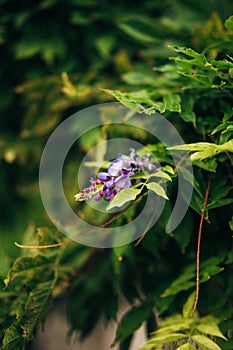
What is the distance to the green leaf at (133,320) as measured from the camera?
0.99 metres

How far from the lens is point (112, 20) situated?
1.38 meters

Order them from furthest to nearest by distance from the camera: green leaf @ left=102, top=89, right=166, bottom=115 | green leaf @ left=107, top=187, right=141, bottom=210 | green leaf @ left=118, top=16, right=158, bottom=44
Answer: green leaf @ left=118, top=16, right=158, bottom=44
green leaf @ left=102, top=89, right=166, bottom=115
green leaf @ left=107, top=187, right=141, bottom=210

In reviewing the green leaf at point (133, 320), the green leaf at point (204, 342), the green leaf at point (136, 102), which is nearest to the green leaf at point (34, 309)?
the green leaf at point (133, 320)

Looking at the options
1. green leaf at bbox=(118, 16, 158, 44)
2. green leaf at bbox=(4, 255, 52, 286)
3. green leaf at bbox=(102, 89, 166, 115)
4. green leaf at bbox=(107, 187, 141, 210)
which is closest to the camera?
green leaf at bbox=(107, 187, 141, 210)

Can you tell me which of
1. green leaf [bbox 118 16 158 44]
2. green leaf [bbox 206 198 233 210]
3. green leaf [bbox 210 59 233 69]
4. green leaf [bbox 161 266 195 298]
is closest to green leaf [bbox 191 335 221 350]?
green leaf [bbox 161 266 195 298]

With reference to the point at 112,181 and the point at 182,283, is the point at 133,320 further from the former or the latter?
the point at 112,181

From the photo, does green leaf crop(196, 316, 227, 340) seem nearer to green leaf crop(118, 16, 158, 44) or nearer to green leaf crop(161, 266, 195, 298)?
green leaf crop(161, 266, 195, 298)

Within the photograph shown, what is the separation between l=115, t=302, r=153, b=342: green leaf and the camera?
0.99 metres

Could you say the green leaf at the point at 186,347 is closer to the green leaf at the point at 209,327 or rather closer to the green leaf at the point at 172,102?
the green leaf at the point at 209,327

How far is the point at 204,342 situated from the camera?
0.82m

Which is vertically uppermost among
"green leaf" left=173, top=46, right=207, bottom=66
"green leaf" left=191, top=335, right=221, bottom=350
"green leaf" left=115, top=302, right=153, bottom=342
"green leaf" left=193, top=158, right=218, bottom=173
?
"green leaf" left=173, top=46, right=207, bottom=66

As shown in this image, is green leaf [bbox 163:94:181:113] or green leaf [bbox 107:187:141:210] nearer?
green leaf [bbox 107:187:141:210]

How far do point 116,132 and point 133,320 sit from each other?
414 millimetres

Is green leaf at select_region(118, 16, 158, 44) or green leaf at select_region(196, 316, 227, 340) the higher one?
green leaf at select_region(118, 16, 158, 44)
